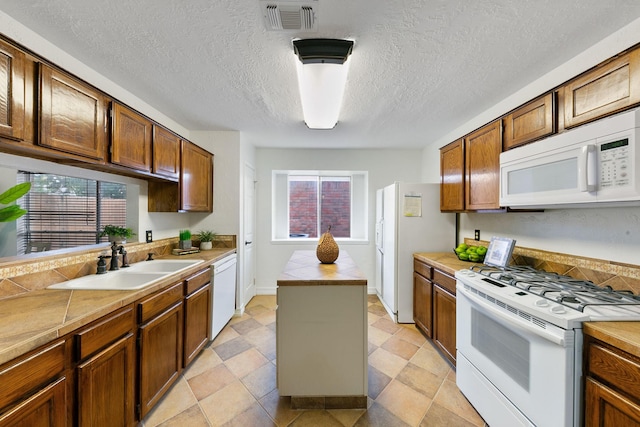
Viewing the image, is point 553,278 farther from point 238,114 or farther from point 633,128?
point 238,114

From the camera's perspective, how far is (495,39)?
1405mm

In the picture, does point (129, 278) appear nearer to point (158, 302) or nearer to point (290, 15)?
point (158, 302)

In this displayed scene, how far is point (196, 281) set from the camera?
2080mm

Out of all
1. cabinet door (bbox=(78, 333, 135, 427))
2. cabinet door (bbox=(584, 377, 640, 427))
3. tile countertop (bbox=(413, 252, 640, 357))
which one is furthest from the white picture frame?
cabinet door (bbox=(78, 333, 135, 427))

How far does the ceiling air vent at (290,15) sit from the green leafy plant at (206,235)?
2.39 m

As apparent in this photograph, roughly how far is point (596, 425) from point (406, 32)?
207 cm

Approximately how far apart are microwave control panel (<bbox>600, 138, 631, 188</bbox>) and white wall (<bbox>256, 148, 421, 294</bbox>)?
283cm

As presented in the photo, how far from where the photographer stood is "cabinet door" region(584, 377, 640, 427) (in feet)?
2.90

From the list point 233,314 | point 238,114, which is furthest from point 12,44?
point 233,314

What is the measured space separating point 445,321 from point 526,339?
0.97 meters

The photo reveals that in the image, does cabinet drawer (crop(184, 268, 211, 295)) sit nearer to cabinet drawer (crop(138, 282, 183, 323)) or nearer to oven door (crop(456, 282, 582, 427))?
cabinet drawer (crop(138, 282, 183, 323))

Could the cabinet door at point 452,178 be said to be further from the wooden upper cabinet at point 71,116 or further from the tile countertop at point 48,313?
the wooden upper cabinet at point 71,116

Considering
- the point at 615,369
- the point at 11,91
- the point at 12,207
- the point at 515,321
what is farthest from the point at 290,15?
the point at 615,369

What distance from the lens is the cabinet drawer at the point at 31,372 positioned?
32.5 inches
